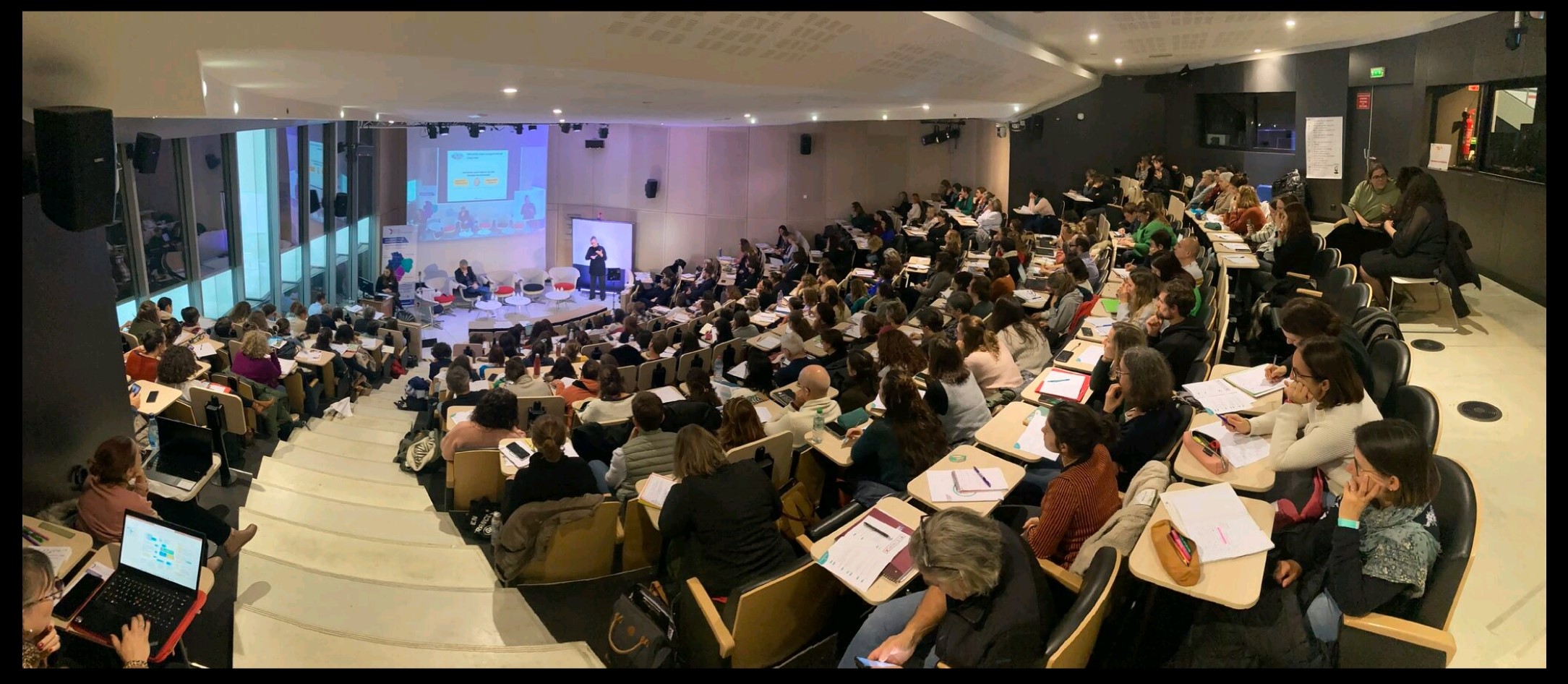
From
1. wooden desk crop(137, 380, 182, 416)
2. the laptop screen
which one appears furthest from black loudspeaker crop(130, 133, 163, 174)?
the laptop screen

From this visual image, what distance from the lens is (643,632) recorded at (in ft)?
12.5

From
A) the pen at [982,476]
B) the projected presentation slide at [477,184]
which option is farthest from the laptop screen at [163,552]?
the projected presentation slide at [477,184]

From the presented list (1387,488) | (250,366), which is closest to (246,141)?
(250,366)

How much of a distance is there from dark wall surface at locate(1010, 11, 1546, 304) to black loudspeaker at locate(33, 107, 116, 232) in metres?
8.11

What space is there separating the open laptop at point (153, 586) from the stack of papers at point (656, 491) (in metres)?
1.76

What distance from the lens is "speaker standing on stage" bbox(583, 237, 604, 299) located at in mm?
20250

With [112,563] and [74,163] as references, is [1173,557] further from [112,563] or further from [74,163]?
[74,163]

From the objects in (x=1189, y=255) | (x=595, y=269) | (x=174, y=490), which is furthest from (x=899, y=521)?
(x=595, y=269)

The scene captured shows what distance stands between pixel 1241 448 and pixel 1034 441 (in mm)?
900

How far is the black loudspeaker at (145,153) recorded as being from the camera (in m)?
7.42

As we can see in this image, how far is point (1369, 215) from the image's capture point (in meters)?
7.64

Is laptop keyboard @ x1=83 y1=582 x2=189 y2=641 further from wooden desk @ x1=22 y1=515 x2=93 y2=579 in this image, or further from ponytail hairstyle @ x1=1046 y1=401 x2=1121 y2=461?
ponytail hairstyle @ x1=1046 y1=401 x2=1121 y2=461

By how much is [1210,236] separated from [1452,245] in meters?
2.80
